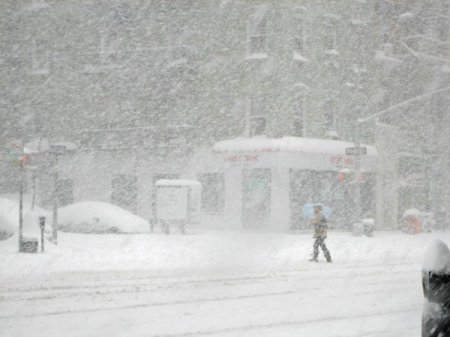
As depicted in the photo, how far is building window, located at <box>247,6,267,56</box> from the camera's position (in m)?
31.4

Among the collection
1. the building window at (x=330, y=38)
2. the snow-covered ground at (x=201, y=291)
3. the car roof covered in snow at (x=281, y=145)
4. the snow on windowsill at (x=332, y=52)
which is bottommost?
the snow-covered ground at (x=201, y=291)

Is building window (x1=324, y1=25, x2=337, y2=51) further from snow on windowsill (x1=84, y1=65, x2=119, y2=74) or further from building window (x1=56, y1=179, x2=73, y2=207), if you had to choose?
building window (x1=56, y1=179, x2=73, y2=207)

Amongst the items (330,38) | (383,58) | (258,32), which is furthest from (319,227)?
(383,58)

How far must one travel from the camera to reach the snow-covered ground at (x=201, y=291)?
8.24m

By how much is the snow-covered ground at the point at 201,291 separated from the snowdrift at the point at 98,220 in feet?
10.3

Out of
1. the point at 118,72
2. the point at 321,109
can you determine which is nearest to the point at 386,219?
the point at 321,109

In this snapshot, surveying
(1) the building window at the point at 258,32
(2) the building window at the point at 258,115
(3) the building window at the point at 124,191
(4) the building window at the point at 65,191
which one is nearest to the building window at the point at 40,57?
(4) the building window at the point at 65,191

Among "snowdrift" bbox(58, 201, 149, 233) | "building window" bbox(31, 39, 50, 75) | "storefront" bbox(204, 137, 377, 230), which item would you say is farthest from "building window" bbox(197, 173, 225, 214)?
"building window" bbox(31, 39, 50, 75)

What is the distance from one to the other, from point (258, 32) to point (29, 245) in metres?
18.0

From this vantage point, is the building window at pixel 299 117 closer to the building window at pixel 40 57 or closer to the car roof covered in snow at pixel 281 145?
the car roof covered in snow at pixel 281 145

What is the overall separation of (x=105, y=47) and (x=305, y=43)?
10280 mm

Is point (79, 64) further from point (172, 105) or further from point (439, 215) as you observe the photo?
point (439, 215)

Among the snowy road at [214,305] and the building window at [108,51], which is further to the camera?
the building window at [108,51]

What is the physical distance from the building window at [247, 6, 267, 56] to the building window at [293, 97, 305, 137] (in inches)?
107
